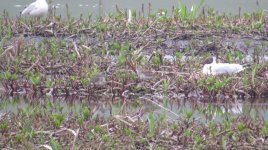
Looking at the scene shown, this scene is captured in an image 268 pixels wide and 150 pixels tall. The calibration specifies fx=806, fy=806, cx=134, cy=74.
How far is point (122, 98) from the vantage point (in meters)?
8.39

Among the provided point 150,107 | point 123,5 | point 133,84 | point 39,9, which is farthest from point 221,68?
point 123,5

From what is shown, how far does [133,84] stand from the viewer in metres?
8.59

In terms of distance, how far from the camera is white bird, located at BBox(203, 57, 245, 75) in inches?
350

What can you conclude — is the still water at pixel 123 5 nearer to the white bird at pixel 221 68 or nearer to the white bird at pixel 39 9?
the white bird at pixel 39 9

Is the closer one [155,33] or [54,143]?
[54,143]

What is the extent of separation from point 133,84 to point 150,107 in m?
0.63

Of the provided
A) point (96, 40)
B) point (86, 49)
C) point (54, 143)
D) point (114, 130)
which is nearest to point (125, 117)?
point (114, 130)

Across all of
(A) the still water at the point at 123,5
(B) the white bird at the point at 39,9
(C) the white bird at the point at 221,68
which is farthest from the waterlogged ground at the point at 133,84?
(A) the still water at the point at 123,5

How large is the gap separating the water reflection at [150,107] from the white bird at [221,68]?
66 centimetres

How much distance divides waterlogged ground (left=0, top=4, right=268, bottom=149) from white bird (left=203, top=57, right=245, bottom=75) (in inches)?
4.9

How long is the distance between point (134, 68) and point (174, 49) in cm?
190

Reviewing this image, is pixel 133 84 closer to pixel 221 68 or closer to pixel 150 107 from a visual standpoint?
pixel 150 107

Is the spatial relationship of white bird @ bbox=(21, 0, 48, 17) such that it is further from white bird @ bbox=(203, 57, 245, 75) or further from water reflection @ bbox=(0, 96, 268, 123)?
white bird @ bbox=(203, 57, 245, 75)

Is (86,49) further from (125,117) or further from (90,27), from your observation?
(125,117)
